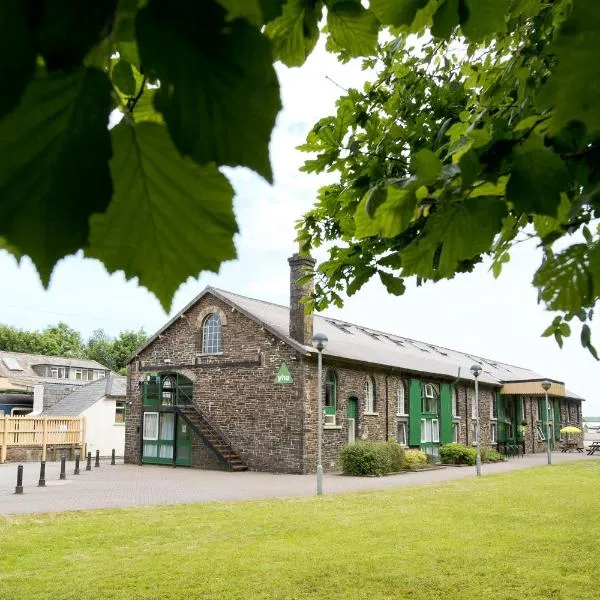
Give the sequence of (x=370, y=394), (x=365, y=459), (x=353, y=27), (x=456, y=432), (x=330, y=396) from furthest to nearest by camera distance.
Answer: (x=456, y=432) < (x=370, y=394) < (x=330, y=396) < (x=365, y=459) < (x=353, y=27)

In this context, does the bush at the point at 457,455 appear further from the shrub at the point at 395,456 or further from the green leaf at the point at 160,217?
the green leaf at the point at 160,217

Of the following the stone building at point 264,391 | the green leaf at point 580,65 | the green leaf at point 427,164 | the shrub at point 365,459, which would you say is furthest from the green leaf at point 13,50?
the shrub at point 365,459

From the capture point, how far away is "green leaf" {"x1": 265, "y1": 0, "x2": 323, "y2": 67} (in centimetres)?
142

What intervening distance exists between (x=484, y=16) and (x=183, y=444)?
78.9ft

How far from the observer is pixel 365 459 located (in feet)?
69.1

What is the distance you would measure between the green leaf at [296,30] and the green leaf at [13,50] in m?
0.96

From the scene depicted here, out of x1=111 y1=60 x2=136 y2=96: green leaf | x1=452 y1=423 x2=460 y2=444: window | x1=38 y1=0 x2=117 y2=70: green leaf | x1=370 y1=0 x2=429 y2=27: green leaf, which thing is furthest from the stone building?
x1=38 y1=0 x2=117 y2=70: green leaf

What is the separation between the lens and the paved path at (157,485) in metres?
13.8

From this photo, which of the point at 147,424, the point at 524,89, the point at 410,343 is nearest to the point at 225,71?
the point at 524,89

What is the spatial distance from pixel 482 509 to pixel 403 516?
6.94 feet

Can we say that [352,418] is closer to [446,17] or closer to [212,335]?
[212,335]

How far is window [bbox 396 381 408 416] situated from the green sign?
23.4ft

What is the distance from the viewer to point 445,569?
754cm

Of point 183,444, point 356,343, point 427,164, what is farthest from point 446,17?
point 356,343
